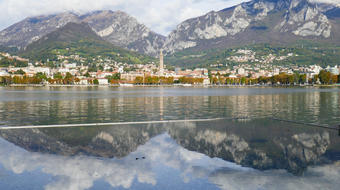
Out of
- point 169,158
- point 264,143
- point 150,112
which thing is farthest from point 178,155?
point 150,112

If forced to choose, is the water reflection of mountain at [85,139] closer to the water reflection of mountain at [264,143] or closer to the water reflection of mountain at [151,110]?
the water reflection of mountain at [264,143]

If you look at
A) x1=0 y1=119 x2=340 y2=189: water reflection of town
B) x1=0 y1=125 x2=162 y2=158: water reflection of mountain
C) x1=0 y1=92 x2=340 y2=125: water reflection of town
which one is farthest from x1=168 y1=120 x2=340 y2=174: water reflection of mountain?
x1=0 y1=92 x2=340 y2=125: water reflection of town

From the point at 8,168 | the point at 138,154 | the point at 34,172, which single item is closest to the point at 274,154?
the point at 138,154

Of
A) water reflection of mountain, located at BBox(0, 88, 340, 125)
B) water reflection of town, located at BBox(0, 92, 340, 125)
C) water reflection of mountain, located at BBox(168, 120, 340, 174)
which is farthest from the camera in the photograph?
water reflection of mountain, located at BBox(0, 88, 340, 125)

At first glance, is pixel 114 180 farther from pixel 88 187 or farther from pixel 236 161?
pixel 236 161

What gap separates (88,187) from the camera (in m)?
8.16

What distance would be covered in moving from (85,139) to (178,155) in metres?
5.13

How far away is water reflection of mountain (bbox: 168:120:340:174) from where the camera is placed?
10.7 meters

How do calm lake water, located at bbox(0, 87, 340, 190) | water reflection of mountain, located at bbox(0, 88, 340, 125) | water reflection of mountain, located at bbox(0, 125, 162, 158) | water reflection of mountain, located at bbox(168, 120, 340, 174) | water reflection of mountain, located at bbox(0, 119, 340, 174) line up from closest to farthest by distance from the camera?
calm lake water, located at bbox(0, 87, 340, 190) < water reflection of mountain, located at bbox(168, 120, 340, 174) < water reflection of mountain, located at bbox(0, 119, 340, 174) < water reflection of mountain, located at bbox(0, 125, 162, 158) < water reflection of mountain, located at bbox(0, 88, 340, 125)

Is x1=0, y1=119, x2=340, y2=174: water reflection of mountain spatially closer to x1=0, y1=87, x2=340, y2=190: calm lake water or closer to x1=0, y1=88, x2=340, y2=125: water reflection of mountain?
x1=0, y1=87, x2=340, y2=190: calm lake water

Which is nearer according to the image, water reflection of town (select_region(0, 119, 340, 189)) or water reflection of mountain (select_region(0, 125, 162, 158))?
water reflection of town (select_region(0, 119, 340, 189))

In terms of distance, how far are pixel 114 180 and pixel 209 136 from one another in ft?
24.3

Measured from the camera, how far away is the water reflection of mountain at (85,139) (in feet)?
39.9

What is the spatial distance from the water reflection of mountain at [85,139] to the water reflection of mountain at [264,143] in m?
2.02
